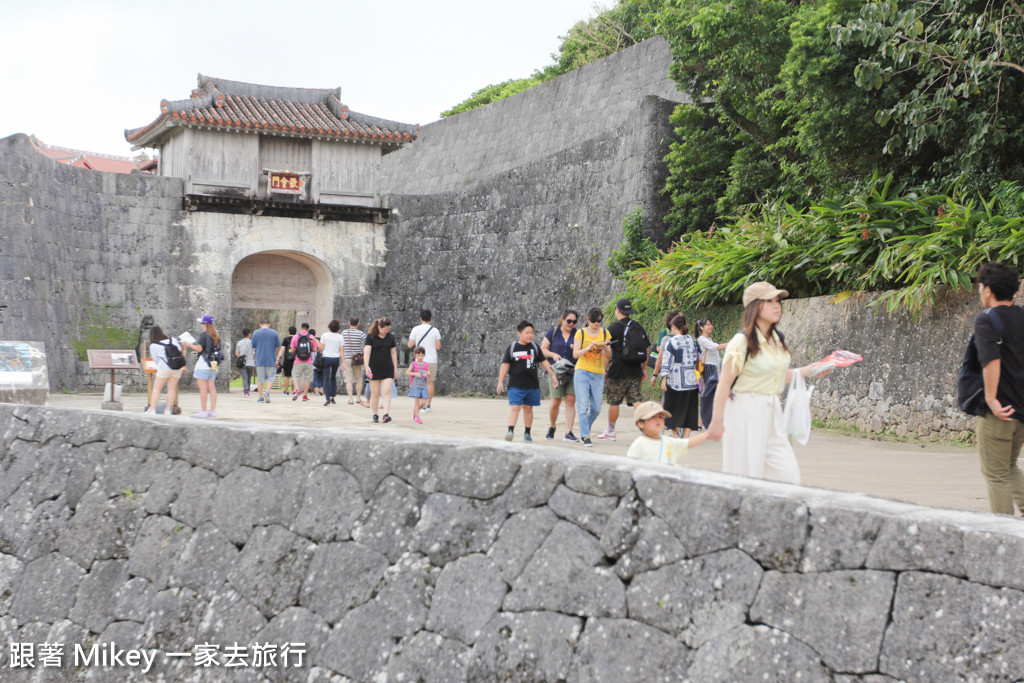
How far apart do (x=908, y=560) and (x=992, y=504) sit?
2.61 meters

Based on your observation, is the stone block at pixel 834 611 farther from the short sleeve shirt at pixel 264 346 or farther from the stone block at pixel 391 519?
the short sleeve shirt at pixel 264 346

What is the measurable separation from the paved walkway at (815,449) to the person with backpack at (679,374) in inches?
15.7

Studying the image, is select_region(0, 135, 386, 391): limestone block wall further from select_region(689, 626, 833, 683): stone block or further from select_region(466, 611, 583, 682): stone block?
select_region(689, 626, 833, 683): stone block

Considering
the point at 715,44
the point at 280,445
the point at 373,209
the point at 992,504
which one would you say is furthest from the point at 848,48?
the point at 373,209

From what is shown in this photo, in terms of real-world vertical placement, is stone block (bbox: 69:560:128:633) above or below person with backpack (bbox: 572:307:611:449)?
below

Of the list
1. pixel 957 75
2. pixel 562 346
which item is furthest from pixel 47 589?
pixel 957 75

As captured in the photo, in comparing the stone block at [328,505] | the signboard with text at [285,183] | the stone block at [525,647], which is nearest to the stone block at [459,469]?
the stone block at [328,505]

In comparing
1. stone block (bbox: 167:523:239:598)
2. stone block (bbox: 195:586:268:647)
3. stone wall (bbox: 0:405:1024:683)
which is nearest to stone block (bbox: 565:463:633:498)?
stone wall (bbox: 0:405:1024:683)

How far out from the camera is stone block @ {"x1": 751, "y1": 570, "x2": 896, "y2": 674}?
253 centimetres

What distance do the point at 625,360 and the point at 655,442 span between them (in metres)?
5.32

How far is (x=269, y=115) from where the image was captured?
21.7m

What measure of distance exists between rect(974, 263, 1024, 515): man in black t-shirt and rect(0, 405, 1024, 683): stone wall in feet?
7.49

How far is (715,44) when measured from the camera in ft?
50.5

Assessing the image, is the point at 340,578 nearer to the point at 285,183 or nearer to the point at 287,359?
the point at 287,359
